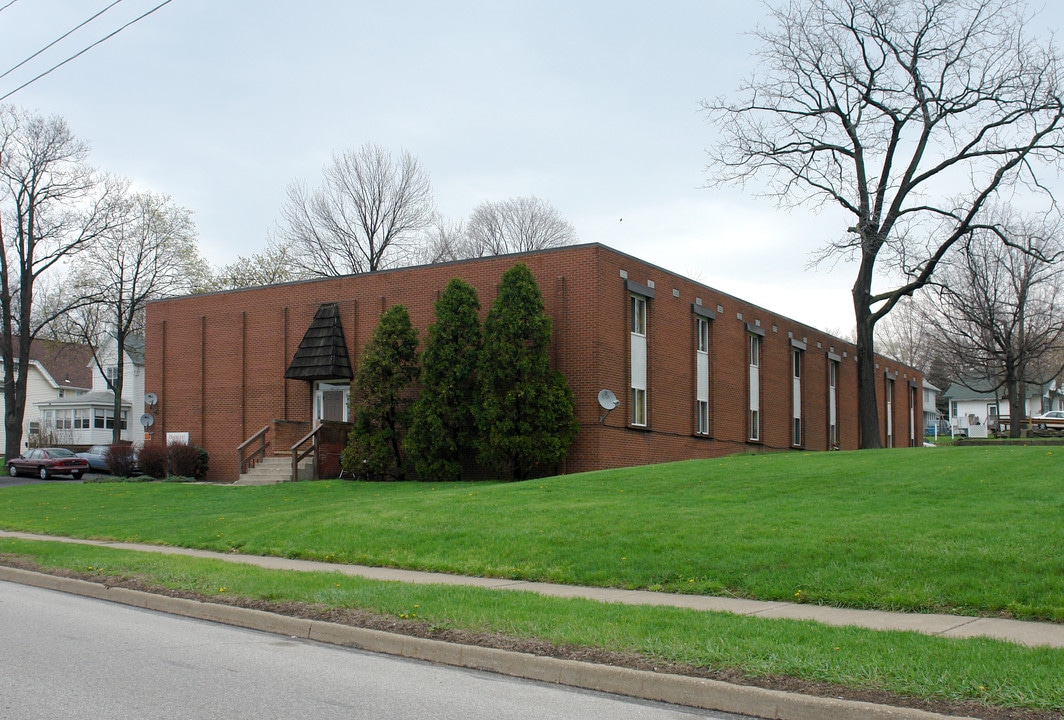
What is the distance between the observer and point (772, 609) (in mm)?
9898

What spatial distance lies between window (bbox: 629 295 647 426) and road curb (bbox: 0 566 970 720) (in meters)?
18.2

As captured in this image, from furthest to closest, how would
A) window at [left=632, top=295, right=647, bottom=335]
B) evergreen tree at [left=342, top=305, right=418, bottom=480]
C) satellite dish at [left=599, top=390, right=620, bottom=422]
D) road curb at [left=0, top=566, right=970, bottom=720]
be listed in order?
window at [left=632, top=295, right=647, bottom=335] < evergreen tree at [left=342, top=305, right=418, bottom=480] < satellite dish at [left=599, top=390, right=620, bottom=422] < road curb at [left=0, top=566, right=970, bottom=720]

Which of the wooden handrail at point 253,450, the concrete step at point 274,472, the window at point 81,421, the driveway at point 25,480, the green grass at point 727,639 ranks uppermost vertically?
the window at point 81,421

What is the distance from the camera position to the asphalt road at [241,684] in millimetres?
6715

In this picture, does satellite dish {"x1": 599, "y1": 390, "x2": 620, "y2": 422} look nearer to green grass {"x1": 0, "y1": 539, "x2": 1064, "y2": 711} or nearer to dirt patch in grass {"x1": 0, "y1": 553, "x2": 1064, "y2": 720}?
green grass {"x1": 0, "y1": 539, "x2": 1064, "y2": 711}

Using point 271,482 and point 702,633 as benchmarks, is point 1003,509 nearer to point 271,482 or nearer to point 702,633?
point 702,633

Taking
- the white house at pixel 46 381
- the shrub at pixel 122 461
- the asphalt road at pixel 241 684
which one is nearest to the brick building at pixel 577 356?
the shrub at pixel 122 461

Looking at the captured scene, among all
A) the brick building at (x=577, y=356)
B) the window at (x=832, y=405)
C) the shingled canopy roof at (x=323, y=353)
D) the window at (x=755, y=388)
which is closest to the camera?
the brick building at (x=577, y=356)

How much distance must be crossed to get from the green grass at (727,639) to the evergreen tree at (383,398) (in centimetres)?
1519

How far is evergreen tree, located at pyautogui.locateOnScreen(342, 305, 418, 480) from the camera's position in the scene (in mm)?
27625

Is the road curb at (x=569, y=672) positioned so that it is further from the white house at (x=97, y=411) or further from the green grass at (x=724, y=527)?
the white house at (x=97, y=411)

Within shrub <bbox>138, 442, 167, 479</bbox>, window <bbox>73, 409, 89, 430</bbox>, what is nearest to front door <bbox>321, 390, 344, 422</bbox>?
shrub <bbox>138, 442, 167, 479</bbox>

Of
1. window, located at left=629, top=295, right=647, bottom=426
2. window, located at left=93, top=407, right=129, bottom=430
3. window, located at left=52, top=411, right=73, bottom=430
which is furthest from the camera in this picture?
window, located at left=52, top=411, right=73, bottom=430

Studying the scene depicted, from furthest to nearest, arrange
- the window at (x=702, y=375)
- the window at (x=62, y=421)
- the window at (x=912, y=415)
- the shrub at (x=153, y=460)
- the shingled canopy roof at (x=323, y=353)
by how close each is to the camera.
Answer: the window at (x=62, y=421) → the window at (x=912, y=415) → the shrub at (x=153, y=460) → the window at (x=702, y=375) → the shingled canopy roof at (x=323, y=353)
